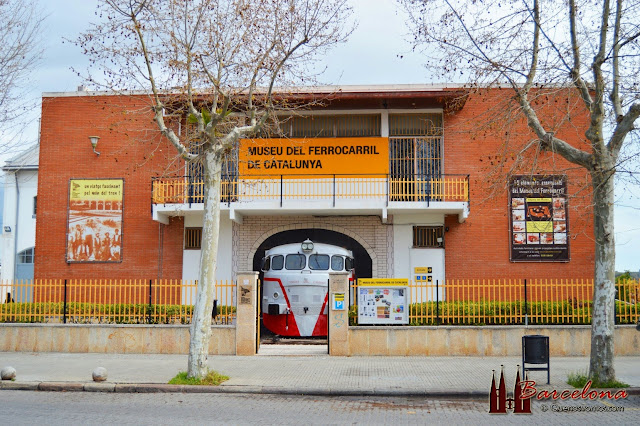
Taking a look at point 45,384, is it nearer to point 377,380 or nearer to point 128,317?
point 128,317

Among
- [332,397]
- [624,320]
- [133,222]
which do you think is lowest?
[332,397]

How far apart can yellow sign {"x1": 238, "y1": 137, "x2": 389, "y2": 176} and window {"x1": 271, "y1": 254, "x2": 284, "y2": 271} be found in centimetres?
297

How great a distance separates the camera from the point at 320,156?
69.1ft

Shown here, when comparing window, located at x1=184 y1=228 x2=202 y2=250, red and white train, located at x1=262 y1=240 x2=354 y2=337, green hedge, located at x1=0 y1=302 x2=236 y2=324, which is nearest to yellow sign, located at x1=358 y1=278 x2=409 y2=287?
red and white train, located at x1=262 y1=240 x2=354 y2=337

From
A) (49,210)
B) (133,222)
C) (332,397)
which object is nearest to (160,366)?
(332,397)

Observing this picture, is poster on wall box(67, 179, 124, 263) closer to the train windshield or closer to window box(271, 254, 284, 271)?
window box(271, 254, 284, 271)

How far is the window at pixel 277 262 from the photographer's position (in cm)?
1941

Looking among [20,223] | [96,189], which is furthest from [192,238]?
[20,223]

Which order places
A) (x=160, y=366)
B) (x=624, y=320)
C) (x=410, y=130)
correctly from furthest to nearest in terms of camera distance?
(x=410, y=130)
(x=624, y=320)
(x=160, y=366)

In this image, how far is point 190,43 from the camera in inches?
493

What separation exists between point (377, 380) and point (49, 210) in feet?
46.8

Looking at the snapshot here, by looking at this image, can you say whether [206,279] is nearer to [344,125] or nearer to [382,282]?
[382,282]

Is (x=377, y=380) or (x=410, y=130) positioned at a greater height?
(x=410, y=130)

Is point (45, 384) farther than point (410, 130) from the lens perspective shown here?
No
